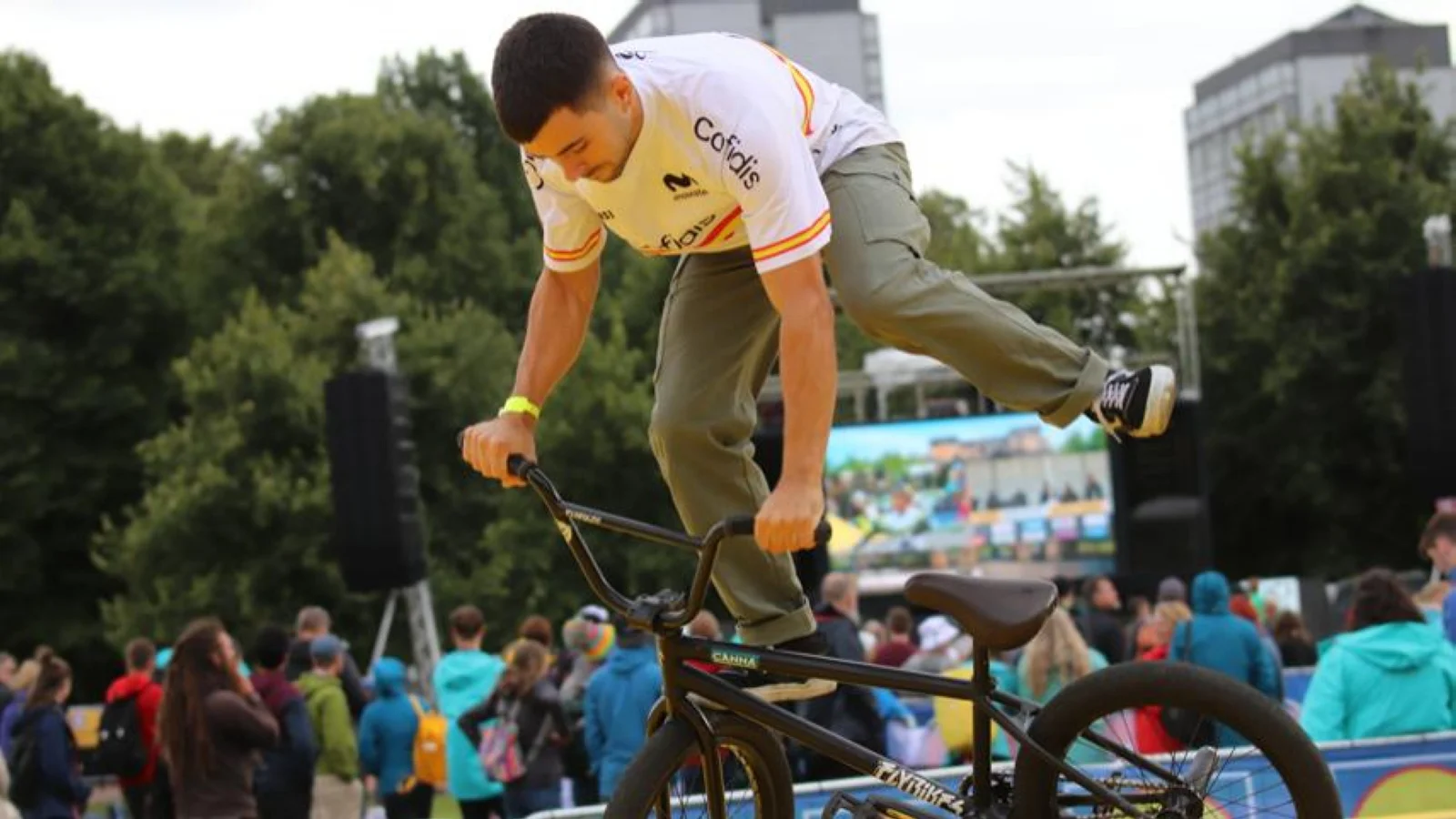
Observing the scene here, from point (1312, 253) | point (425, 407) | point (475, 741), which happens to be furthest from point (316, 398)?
point (475, 741)

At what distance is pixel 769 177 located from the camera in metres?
3.80

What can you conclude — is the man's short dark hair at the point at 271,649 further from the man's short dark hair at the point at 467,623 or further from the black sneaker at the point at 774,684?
the black sneaker at the point at 774,684

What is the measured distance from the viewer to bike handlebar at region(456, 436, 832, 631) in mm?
3850

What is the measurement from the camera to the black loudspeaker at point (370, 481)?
1692 centimetres

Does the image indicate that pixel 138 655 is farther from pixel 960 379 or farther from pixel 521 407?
pixel 960 379

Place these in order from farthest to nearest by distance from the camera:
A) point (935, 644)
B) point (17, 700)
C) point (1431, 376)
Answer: point (1431, 376) → point (17, 700) → point (935, 644)

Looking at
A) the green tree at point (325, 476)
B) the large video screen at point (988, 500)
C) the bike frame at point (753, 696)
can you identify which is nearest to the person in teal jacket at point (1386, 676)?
the bike frame at point (753, 696)

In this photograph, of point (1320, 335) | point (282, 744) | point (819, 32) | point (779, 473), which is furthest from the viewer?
point (819, 32)

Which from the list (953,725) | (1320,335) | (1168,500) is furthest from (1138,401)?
(1320,335)

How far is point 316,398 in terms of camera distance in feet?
101

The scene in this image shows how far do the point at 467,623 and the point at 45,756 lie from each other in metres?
2.17

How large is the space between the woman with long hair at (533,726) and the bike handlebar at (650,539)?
5416 mm

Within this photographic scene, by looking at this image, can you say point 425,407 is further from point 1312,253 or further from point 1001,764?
point 1001,764

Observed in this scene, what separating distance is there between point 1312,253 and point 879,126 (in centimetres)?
2906
